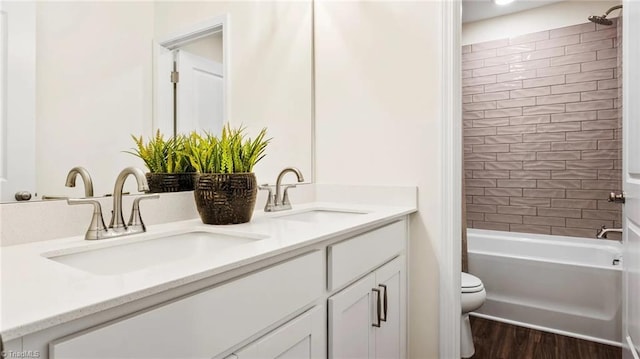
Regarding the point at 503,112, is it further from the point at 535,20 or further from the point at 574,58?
the point at 535,20

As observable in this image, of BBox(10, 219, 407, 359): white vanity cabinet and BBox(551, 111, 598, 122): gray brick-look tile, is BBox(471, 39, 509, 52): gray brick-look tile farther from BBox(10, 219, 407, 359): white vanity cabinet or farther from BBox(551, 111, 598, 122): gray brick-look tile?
BBox(10, 219, 407, 359): white vanity cabinet

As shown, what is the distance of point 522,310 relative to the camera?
2.46m

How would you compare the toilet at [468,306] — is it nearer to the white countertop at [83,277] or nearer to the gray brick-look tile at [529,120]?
the white countertop at [83,277]

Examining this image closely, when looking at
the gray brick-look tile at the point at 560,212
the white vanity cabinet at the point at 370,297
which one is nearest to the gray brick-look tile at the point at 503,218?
the gray brick-look tile at the point at 560,212

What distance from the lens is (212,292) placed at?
67 centimetres

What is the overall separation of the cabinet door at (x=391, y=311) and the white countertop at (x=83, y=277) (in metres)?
0.40

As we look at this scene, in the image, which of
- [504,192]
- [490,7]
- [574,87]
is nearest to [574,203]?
[504,192]

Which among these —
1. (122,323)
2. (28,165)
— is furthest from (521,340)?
(28,165)

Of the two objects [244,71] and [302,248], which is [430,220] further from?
[244,71]

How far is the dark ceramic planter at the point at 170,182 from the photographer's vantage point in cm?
119

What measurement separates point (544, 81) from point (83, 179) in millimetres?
3185

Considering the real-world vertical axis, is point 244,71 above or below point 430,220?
above

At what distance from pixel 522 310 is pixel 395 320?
4.85 ft

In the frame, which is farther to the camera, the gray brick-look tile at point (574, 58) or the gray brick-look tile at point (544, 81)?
the gray brick-look tile at point (544, 81)
